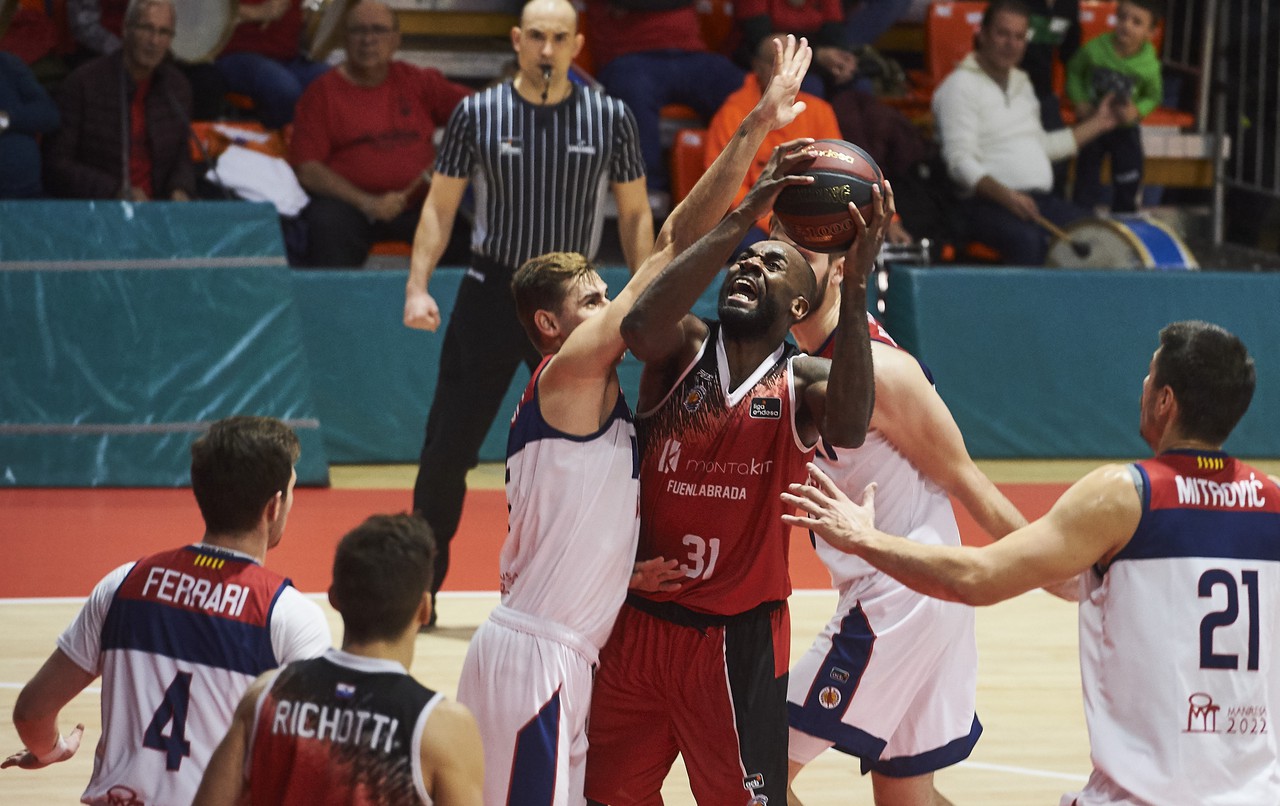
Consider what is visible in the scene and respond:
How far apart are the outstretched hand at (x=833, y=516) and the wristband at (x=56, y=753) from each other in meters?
1.56

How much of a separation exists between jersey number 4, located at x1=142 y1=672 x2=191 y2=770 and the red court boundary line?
4095 mm

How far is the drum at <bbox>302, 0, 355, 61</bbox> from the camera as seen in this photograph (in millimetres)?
10844

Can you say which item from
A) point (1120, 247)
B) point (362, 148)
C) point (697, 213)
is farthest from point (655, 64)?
point (697, 213)

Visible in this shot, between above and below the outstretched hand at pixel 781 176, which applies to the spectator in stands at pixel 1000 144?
below

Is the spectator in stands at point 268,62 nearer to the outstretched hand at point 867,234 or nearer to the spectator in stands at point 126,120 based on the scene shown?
the spectator in stands at point 126,120

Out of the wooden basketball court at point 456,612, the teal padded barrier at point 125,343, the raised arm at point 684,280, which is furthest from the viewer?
the teal padded barrier at point 125,343

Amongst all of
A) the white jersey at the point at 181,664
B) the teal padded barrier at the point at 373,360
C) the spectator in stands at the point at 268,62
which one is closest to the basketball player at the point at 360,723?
the white jersey at the point at 181,664

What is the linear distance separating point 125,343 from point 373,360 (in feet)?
4.73

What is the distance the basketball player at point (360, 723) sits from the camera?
2.68 meters

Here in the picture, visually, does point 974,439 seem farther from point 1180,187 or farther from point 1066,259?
point 1180,187

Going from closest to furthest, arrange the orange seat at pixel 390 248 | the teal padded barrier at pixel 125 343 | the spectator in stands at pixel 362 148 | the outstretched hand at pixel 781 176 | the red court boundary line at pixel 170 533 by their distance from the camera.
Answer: the outstretched hand at pixel 781 176
the red court boundary line at pixel 170 533
the teal padded barrier at pixel 125 343
the spectator in stands at pixel 362 148
the orange seat at pixel 390 248

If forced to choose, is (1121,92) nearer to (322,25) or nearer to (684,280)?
(322,25)

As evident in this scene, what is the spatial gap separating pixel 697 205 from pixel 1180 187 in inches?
444

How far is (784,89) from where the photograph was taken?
3.87 metres
